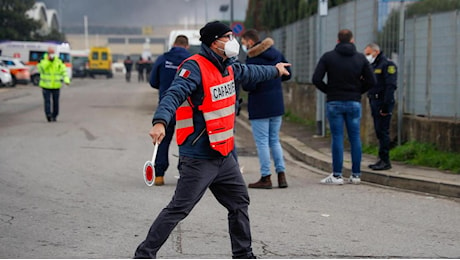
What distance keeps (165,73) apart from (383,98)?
292cm

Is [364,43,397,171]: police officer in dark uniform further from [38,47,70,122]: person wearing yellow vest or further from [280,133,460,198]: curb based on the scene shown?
[38,47,70,122]: person wearing yellow vest

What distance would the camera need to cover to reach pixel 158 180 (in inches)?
396

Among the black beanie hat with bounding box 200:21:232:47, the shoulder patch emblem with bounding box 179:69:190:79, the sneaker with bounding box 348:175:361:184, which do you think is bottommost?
the sneaker with bounding box 348:175:361:184

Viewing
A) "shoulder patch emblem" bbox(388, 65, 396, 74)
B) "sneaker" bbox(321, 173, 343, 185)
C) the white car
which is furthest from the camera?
the white car

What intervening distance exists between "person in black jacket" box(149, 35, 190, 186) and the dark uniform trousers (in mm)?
3960

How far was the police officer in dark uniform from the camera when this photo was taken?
1081 centimetres

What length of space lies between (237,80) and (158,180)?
4155 mm

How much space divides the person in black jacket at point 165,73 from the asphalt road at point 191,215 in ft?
0.90

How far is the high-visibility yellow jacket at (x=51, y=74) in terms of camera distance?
19.2m

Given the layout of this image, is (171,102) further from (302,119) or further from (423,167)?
(302,119)

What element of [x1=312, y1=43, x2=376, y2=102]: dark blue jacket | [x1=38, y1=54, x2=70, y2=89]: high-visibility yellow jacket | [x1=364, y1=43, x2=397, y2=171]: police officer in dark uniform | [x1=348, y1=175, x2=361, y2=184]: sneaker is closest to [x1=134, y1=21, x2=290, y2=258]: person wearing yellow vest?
[x1=312, y1=43, x2=376, y2=102]: dark blue jacket

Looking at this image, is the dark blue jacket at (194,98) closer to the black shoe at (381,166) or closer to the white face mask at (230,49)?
the white face mask at (230,49)

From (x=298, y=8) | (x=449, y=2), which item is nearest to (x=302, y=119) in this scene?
(x=298, y=8)

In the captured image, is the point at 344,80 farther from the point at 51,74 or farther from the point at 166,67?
the point at 51,74
